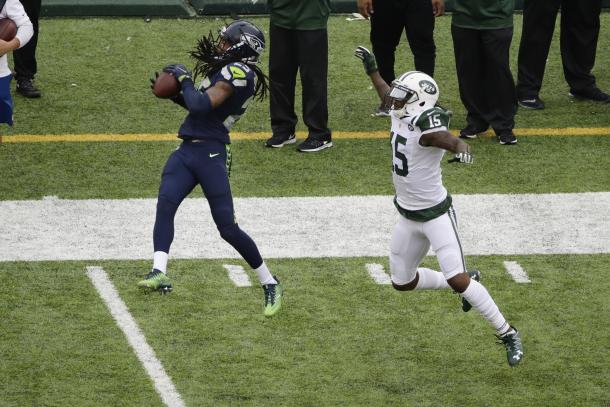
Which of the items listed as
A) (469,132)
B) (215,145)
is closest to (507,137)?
(469,132)

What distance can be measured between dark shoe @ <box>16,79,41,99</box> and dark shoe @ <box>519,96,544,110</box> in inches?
179

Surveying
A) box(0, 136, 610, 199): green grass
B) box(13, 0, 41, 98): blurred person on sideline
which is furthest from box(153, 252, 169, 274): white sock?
box(13, 0, 41, 98): blurred person on sideline

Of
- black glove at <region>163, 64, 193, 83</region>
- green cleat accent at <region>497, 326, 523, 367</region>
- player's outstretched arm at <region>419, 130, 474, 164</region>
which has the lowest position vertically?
green cleat accent at <region>497, 326, 523, 367</region>

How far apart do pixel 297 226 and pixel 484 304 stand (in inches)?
102

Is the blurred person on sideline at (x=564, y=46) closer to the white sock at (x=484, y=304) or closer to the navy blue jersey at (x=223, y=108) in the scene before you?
the navy blue jersey at (x=223, y=108)

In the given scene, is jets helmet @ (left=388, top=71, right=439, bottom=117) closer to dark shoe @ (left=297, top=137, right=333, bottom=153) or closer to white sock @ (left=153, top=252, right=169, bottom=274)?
white sock @ (left=153, top=252, right=169, bottom=274)

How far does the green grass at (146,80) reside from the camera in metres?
12.4

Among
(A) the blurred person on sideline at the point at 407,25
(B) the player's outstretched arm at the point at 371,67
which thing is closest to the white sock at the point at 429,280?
(B) the player's outstretched arm at the point at 371,67

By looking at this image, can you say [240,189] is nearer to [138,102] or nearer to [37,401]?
[138,102]

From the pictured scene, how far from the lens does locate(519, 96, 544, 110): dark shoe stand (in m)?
12.7

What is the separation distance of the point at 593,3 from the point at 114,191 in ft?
16.4

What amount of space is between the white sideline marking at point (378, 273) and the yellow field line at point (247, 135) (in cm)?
289

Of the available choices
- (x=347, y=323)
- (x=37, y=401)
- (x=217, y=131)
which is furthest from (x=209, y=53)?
(x=37, y=401)

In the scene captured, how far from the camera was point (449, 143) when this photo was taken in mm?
7547
